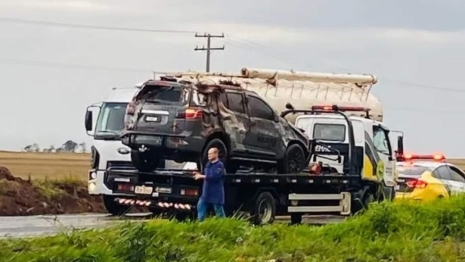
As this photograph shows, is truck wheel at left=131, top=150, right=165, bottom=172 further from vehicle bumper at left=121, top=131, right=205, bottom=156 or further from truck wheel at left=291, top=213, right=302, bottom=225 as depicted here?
truck wheel at left=291, top=213, right=302, bottom=225

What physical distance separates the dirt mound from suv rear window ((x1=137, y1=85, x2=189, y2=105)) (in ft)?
27.9

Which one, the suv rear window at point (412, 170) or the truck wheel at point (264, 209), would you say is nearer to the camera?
the truck wheel at point (264, 209)

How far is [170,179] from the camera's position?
69.5 feet

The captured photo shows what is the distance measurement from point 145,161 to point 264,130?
2.50 meters

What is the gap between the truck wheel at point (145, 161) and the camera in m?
21.1

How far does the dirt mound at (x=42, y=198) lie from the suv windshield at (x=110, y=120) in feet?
11.7

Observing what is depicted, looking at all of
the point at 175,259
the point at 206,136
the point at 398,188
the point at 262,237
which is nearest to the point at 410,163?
the point at 398,188

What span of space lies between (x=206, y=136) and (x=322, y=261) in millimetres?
8253

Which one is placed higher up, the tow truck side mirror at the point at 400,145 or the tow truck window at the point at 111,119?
the tow truck window at the point at 111,119

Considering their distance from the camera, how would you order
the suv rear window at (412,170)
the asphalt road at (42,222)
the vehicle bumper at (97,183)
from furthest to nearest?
the vehicle bumper at (97,183), the suv rear window at (412,170), the asphalt road at (42,222)

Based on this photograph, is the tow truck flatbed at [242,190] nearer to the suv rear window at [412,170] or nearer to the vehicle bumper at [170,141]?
the vehicle bumper at [170,141]

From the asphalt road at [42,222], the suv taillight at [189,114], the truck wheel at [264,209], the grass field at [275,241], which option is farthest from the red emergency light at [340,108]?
the grass field at [275,241]

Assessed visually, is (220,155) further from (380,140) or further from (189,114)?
(380,140)

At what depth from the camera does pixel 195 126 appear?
800 inches
